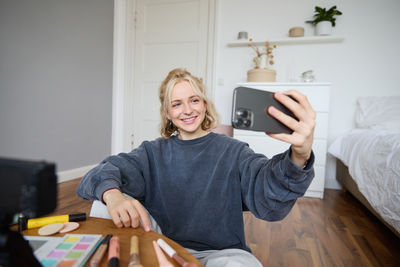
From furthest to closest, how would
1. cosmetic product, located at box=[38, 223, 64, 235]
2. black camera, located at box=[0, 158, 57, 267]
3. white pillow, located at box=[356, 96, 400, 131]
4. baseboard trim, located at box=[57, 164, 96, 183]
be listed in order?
baseboard trim, located at box=[57, 164, 96, 183], white pillow, located at box=[356, 96, 400, 131], cosmetic product, located at box=[38, 223, 64, 235], black camera, located at box=[0, 158, 57, 267]

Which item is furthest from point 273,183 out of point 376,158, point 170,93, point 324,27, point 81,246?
point 324,27

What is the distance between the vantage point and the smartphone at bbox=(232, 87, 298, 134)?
44cm

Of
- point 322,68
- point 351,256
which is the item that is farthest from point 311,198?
point 322,68

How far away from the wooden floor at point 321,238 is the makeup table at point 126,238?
97cm

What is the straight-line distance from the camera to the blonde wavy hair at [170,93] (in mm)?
925

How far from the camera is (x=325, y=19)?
2.56 meters

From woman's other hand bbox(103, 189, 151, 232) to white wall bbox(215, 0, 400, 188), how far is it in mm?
2621

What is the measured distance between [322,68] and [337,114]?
1.80ft

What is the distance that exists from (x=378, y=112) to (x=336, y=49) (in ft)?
2.71

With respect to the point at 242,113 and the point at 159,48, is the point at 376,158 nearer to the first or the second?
the point at 242,113

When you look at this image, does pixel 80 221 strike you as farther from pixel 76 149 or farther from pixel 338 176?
pixel 338 176

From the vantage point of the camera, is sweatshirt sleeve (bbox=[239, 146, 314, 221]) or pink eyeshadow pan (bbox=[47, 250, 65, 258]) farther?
sweatshirt sleeve (bbox=[239, 146, 314, 221])

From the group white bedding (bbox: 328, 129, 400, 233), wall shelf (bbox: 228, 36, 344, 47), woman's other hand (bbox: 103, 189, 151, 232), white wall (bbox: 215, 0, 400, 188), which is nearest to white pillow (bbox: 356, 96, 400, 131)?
white wall (bbox: 215, 0, 400, 188)

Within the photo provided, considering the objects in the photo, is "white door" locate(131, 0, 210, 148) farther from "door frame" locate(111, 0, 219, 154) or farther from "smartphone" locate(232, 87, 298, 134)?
"smartphone" locate(232, 87, 298, 134)
